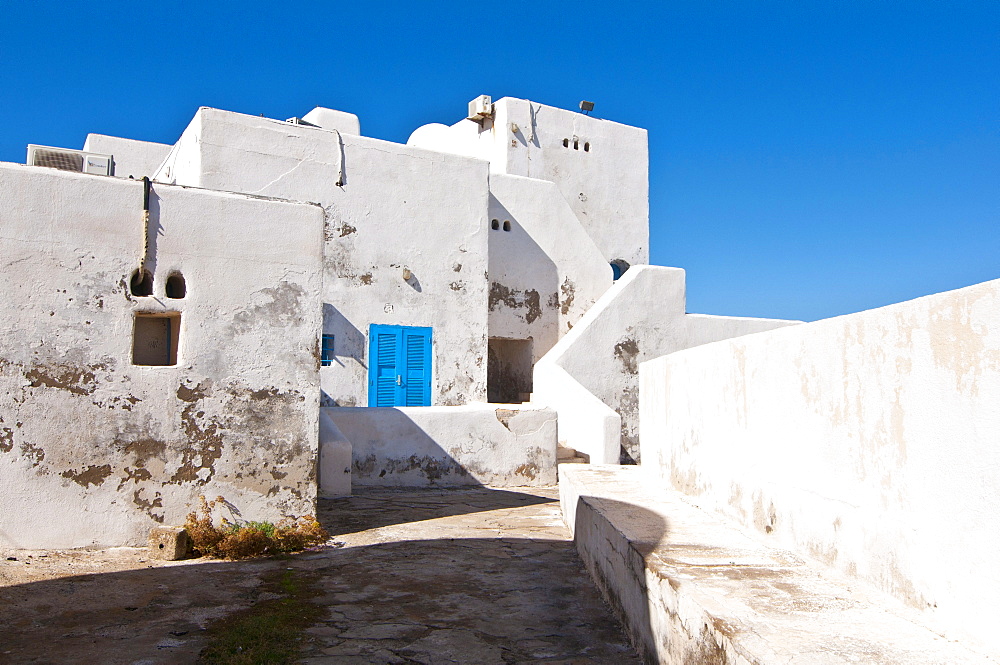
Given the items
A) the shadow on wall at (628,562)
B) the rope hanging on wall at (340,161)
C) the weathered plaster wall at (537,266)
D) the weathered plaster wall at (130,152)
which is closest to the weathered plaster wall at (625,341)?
the weathered plaster wall at (537,266)

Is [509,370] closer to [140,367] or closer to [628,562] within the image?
[140,367]

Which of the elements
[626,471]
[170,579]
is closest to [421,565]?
[170,579]

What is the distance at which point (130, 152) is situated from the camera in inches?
746

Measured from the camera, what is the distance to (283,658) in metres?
4.28

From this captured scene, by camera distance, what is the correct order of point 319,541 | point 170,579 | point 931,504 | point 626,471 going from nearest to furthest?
point 931,504, point 170,579, point 319,541, point 626,471

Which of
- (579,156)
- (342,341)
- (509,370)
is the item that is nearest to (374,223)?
(342,341)

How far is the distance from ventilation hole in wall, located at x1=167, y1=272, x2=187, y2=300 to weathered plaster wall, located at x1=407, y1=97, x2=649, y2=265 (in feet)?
40.8

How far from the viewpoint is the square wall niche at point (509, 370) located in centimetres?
1684

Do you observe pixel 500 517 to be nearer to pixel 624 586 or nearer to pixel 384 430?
pixel 384 430

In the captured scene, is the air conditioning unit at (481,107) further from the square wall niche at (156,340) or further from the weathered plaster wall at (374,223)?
the square wall niche at (156,340)

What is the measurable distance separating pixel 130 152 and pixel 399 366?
988 centimetres

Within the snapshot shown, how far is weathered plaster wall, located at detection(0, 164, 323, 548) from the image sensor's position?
259 inches

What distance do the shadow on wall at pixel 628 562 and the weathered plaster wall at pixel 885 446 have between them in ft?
2.32

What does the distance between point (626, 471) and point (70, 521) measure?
539 cm
